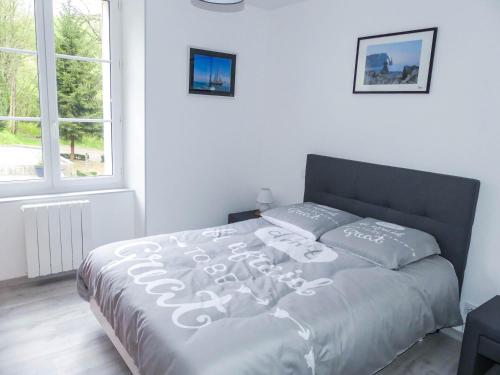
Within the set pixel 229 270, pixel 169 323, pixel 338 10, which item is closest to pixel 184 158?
pixel 229 270

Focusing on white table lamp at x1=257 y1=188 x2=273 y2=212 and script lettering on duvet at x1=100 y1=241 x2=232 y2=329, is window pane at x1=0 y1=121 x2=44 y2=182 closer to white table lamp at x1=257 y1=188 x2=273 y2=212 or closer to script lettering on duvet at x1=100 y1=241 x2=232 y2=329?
script lettering on duvet at x1=100 y1=241 x2=232 y2=329

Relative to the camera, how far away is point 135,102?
10.5 ft

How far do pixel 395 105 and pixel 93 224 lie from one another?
8.74ft

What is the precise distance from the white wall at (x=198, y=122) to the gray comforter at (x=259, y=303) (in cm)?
97

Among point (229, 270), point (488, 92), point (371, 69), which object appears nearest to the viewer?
point (229, 270)

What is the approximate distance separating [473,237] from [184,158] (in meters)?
2.38

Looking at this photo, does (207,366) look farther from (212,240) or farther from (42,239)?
(42,239)

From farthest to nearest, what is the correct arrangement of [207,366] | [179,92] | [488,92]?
1. [179,92]
2. [488,92]
3. [207,366]

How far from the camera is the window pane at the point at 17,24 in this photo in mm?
2730

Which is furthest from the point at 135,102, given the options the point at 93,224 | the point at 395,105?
the point at 395,105

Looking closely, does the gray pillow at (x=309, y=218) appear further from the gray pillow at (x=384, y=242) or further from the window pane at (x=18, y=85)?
the window pane at (x=18, y=85)

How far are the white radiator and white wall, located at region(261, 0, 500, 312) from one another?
6.15 ft

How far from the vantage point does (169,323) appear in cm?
155

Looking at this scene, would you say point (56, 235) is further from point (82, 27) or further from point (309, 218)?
point (309, 218)
